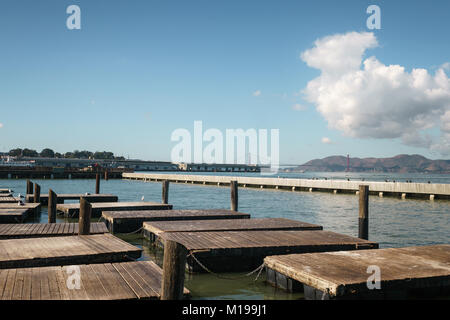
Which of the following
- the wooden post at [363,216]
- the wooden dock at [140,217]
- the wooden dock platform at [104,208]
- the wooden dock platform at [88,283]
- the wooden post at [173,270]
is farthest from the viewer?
the wooden dock platform at [104,208]

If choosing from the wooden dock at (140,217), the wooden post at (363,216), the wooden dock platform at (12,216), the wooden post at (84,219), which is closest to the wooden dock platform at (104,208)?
the wooden dock at (140,217)

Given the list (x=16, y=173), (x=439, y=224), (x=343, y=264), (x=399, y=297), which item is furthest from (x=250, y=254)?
(x=16, y=173)

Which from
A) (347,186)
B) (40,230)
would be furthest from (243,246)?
(347,186)

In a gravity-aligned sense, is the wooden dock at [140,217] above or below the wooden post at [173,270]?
below

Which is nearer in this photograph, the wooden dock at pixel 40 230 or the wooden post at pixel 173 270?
the wooden post at pixel 173 270

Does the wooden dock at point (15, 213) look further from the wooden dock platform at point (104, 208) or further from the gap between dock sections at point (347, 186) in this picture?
the gap between dock sections at point (347, 186)

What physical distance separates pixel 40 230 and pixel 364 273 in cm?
948

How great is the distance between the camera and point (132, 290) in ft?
20.9

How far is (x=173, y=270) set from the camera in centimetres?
566

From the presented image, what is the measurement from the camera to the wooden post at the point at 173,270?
18.5 ft

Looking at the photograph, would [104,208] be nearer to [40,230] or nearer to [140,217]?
[140,217]

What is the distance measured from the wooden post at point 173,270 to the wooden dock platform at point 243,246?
4.00 m
